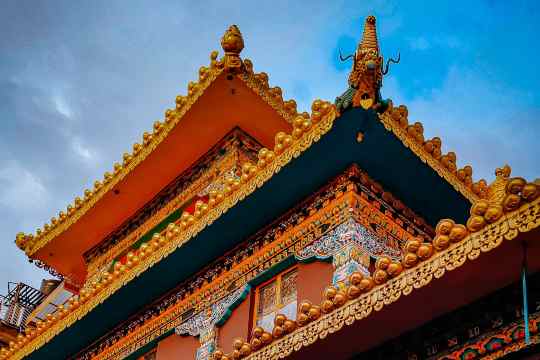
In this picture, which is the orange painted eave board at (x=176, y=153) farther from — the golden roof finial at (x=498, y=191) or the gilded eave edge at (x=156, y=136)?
the golden roof finial at (x=498, y=191)

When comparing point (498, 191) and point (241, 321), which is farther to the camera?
point (241, 321)

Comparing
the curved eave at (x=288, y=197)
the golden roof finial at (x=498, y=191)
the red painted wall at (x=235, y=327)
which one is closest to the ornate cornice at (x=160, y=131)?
the curved eave at (x=288, y=197)

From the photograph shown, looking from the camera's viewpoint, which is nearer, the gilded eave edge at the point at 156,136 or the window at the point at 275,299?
the window at the point at 275,299

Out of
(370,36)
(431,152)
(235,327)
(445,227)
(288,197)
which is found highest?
(370,36)

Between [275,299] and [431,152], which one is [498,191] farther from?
[275,299]

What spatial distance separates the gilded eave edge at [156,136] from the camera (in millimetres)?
13828

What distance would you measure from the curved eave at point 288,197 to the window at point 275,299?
1007 millimetres

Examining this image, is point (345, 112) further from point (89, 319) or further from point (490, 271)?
point (89, 319)

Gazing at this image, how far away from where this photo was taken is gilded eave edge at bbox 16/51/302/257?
13828mm

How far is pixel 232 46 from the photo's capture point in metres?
13.1

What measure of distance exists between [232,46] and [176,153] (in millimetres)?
3191

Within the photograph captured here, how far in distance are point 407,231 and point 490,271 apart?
15.5 feet

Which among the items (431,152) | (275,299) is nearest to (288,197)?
(275,299)

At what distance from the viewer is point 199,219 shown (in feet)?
37.6
